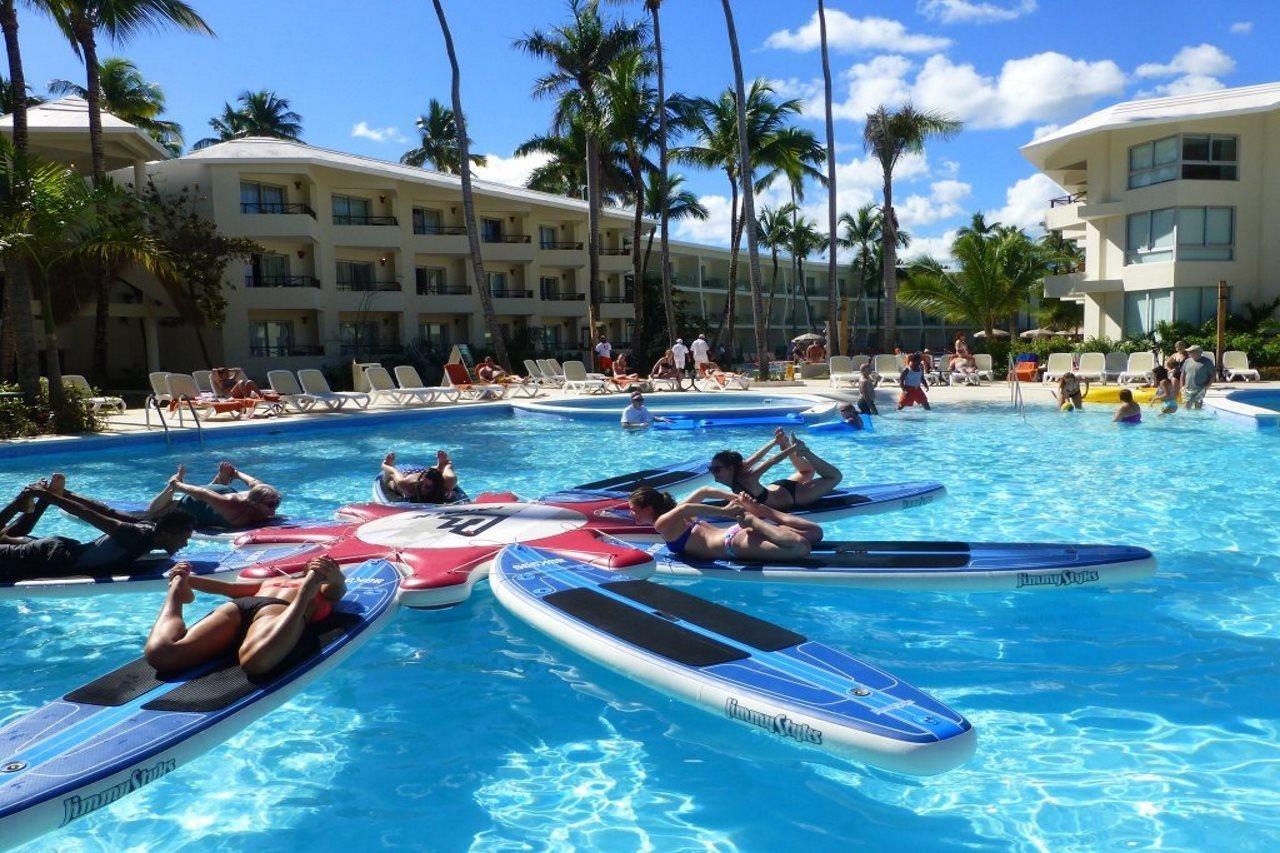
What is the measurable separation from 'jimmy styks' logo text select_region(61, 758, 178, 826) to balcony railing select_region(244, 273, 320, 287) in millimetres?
30056

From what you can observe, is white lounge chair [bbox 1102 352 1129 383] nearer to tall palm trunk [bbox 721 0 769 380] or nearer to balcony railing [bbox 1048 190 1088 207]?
tall palm trunk [bbox 721 0 769 380]

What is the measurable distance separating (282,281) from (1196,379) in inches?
1069

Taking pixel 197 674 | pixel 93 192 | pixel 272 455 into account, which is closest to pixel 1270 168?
pixel 272 455

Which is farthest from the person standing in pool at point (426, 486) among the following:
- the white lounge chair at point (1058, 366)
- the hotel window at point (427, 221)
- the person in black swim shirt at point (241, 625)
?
the hotel window at point (427, 221)

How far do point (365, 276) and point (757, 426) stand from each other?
74.4 ft

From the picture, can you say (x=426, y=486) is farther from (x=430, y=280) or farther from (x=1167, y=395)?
(x=430, y=280)

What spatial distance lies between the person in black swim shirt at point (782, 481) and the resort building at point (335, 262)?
2169cm

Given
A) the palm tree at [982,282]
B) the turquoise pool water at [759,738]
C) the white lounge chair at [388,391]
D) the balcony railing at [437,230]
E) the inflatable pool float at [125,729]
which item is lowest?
the turquoise pool water at [759,738]

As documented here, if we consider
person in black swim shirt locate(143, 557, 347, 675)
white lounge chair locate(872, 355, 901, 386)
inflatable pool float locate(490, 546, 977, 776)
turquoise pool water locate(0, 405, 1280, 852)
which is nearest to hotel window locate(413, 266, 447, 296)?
white lounge chair locate(872, 355, 901, 386)

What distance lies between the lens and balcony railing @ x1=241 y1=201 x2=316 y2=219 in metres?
31.2

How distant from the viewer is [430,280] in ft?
122

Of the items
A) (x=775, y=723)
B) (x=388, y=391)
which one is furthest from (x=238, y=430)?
(x=775, y=723)

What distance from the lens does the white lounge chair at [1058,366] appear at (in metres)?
24.9

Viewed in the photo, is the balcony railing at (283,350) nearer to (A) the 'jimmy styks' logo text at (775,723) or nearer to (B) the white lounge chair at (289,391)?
(B) the white lounge chair at (289,391)
